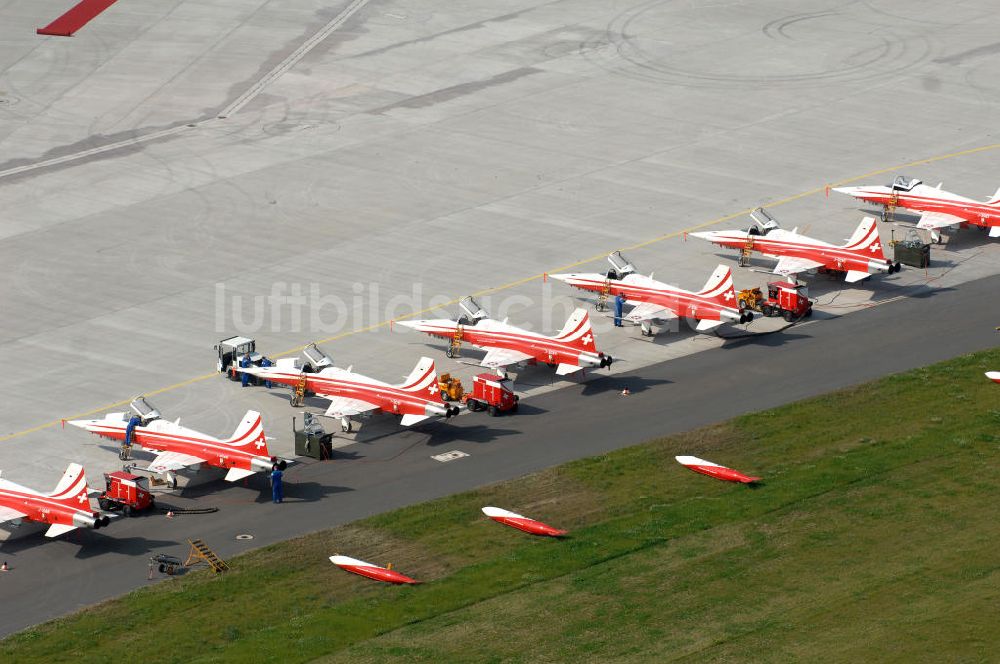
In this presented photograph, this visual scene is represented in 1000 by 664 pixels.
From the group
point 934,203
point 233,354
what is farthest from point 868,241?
point 233,354

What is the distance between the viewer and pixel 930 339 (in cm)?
10938

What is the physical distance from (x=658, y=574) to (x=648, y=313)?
99.0 ft

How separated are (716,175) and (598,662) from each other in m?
67.7

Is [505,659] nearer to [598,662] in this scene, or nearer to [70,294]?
[598,662]

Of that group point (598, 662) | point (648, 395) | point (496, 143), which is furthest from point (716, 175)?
point (598, 662)

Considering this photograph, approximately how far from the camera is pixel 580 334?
103250 millimetres

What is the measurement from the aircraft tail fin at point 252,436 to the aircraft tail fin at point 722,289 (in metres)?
31.8

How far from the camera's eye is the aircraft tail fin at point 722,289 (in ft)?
357

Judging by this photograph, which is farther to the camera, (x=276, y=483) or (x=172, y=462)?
(x=172, y=462)

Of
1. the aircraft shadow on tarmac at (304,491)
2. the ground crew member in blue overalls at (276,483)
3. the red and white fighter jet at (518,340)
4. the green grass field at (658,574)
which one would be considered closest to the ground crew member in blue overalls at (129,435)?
the aircraft shadow on tarmac at (304,491)

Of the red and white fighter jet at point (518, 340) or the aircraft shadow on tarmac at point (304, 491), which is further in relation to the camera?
the red and white fighter jet at point (518, 340)

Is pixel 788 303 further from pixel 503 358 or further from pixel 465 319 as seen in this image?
pixel 465 319

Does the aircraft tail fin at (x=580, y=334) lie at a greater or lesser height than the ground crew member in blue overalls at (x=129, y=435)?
greater

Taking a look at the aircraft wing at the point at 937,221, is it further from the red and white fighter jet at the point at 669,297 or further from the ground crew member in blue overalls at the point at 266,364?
the ground crew member in blue overalls at the point at 266,364
